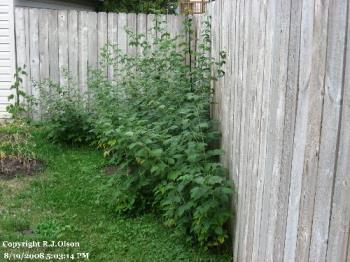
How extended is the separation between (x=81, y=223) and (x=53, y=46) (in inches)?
178

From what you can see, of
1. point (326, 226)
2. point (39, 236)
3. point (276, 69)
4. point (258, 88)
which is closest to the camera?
point (326, 226)

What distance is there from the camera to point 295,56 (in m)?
2.08

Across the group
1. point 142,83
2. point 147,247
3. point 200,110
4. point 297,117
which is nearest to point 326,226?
point 297,117

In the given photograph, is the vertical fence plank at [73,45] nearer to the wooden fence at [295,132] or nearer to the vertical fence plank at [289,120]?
the wooden fence at [295,132]

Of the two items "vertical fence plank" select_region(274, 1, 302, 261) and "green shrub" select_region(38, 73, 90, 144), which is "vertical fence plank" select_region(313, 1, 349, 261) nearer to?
"vertical fence plank" select_region(274, 1, 302, 261)

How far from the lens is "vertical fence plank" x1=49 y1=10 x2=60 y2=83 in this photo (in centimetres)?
845

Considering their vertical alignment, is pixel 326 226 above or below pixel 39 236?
above

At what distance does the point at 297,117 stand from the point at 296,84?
14 centimetres

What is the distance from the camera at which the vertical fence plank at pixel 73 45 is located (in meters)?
8.46

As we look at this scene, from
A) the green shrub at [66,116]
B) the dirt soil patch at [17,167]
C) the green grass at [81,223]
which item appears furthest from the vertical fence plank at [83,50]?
the green grass at [81,223]

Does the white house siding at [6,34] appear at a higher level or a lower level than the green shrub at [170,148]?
higher

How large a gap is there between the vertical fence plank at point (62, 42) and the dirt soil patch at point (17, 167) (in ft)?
7.74

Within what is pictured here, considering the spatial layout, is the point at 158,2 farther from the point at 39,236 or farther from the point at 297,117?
the point at 297,117

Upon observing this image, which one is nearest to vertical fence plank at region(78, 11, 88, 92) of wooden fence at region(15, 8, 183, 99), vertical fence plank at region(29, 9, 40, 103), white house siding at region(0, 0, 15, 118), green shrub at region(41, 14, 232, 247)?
wooden fence at region(15, 8, 183, 99)
